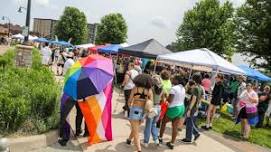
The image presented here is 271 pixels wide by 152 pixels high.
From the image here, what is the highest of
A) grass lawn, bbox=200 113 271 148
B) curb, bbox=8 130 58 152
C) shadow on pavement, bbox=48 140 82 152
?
curb, bbox=8 130 58 152

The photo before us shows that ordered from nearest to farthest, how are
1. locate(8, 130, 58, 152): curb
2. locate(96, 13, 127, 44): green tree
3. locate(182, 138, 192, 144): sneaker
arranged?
1. locate(8, 130, 58, 152): curb
2. locate(182, 138, 192, 144): sneaker
3. locate(96, 13, 127, 44): green tree

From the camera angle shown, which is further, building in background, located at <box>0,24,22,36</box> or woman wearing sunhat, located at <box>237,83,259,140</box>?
building in background, located at <box>0,24,22,36</box>

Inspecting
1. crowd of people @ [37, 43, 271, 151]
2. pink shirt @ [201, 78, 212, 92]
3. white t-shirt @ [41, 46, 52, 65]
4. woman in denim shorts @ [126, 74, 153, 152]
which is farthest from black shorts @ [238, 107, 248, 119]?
white t-shirt @ [41, 46, 52, 65]

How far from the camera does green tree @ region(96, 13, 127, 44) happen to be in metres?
70.7

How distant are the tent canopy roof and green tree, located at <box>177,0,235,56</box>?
912 inches

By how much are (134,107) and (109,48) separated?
66.9 feet

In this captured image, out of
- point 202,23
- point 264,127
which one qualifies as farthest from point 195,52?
point 202,23

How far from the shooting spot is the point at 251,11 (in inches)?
1368

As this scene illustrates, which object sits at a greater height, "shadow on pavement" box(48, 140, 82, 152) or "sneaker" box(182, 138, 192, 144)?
"shadow on pavement" box(48, 140, 82, 152)

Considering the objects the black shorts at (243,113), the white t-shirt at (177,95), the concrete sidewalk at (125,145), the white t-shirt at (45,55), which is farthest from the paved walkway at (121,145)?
the white t-shirt at (45,55)

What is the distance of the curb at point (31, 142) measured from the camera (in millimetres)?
7090

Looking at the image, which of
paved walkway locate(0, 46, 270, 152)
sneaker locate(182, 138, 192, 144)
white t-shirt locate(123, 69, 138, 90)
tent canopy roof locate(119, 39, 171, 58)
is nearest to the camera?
paved walkway locate(0, 46, 270, 152)

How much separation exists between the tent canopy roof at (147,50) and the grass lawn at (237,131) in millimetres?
3982

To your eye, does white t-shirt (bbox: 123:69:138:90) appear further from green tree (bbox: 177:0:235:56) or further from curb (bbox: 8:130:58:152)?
green tree (bbox: 177:0:235:56)
